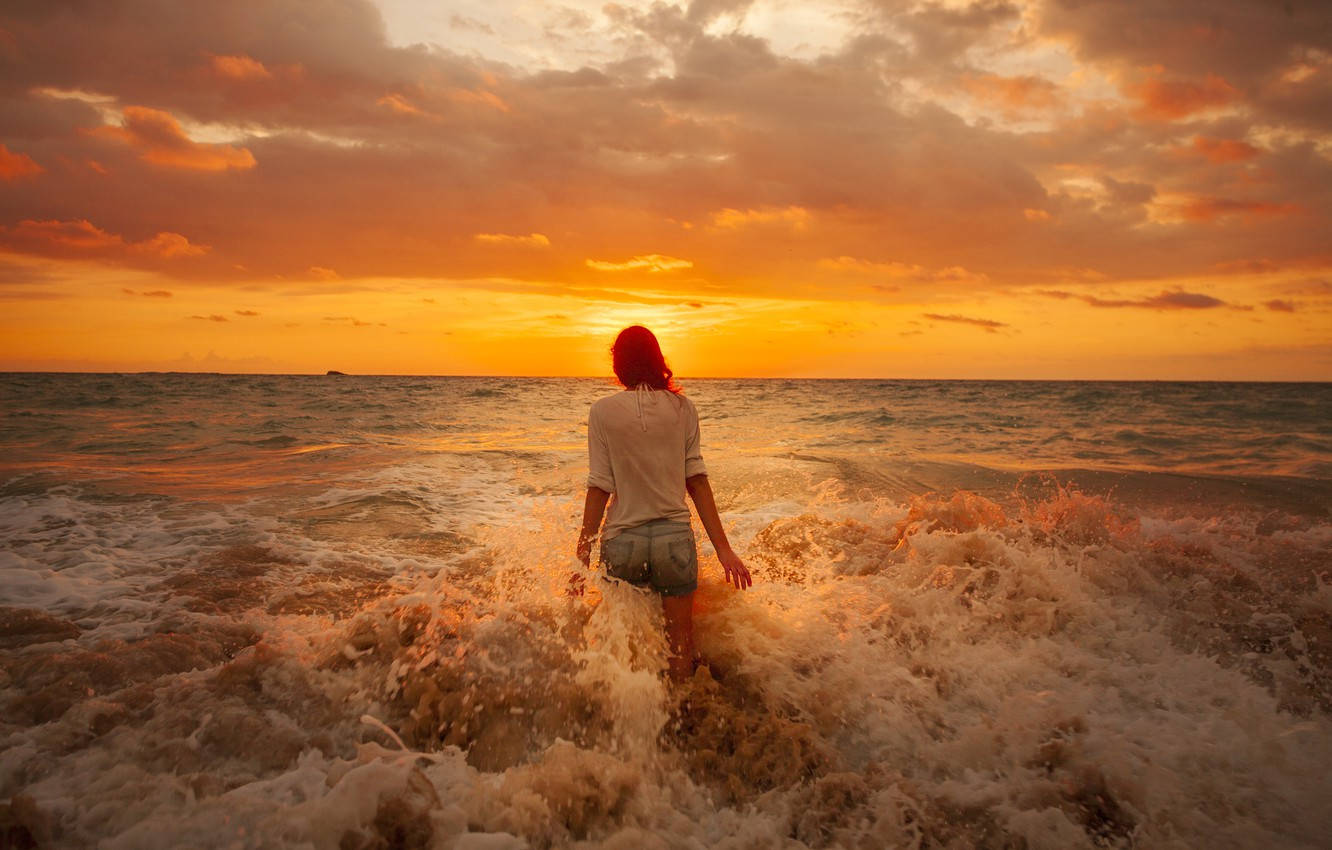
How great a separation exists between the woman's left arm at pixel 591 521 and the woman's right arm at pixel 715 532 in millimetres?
567

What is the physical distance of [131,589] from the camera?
5.62m

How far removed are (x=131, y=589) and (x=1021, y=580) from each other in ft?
24.7

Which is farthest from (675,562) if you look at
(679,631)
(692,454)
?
(692,454)

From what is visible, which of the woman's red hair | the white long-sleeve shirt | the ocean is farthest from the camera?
the woman's red hair

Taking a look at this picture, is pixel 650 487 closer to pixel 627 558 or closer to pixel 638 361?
pixel 627 558

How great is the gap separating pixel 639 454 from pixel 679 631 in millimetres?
1163

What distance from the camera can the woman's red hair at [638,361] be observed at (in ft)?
13.6

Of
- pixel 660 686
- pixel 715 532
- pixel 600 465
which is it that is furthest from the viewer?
pixel 715 532

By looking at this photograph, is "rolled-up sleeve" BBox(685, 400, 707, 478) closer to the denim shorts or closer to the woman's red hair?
the woman's red hair

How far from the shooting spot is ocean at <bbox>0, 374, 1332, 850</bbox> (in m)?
3.07

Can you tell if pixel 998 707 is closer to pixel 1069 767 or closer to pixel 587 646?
pixel 1069 767

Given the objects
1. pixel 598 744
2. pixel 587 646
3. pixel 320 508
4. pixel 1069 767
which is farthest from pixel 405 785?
pixel 320 508

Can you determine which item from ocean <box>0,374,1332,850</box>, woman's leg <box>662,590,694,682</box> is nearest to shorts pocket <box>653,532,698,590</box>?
woman's leg <box>662,590,694,682</box>

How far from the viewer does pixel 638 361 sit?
4164 millimetres
